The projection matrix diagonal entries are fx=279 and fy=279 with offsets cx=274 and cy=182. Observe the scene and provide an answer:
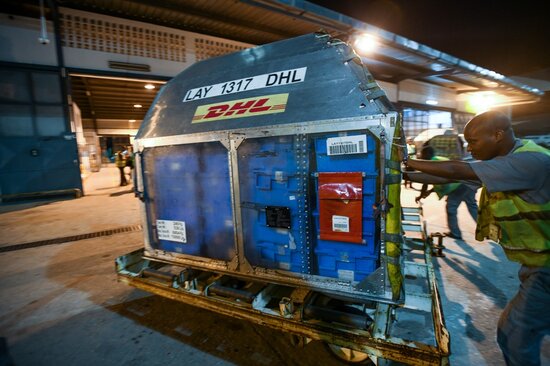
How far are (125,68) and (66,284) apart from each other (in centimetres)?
781

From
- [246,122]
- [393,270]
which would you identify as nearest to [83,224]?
[246,122]

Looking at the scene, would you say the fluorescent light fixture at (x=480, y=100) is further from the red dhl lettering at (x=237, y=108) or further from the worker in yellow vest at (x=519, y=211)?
the red dhl lettering at (x=237, y=108)

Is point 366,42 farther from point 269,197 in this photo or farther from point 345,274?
point 345,274

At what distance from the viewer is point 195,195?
111 inches

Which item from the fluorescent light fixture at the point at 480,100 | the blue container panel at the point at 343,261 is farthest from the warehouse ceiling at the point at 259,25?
the blue container panel at the point at 343,261

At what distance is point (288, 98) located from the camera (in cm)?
244

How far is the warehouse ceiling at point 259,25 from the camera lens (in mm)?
8180

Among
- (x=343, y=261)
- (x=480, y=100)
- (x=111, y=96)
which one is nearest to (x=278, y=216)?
(x=343, y=261)

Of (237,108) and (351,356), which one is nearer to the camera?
(351,356)

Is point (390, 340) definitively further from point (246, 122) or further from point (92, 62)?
point (92, 62)

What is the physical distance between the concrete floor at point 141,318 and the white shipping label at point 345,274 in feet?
2.18

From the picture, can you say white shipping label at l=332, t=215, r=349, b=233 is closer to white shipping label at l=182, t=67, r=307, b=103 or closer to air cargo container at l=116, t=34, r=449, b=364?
air cargo container at l=116, t=34, r=449, b=364

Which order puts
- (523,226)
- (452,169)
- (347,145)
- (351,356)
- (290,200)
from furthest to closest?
(290,200) → (351,356) → (347,145) → (452,169) → (523,226)

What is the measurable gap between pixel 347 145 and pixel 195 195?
158 cm
